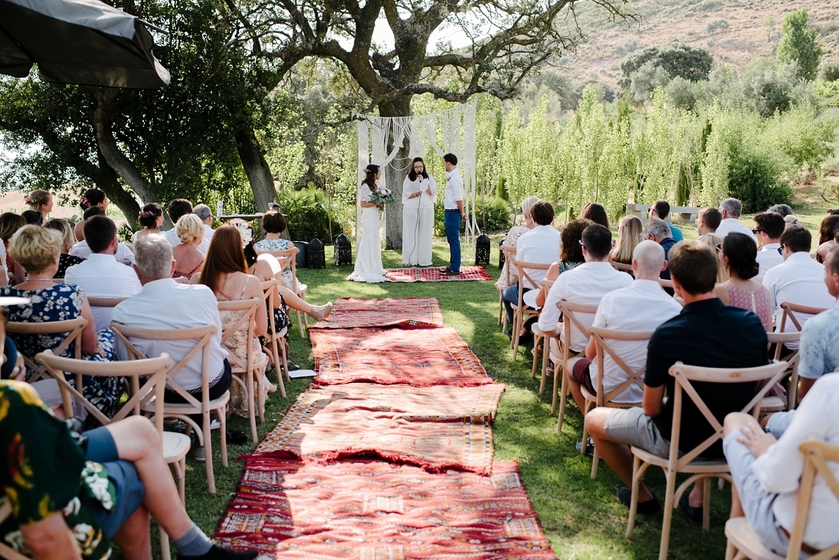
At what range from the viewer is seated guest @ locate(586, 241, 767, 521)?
10.6ft

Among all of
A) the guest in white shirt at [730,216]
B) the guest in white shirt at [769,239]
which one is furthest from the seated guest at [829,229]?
the guest in white shirt at [730,216]

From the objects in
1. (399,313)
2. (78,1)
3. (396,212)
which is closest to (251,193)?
(396,212)

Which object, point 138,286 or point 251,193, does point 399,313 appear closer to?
point 138,286

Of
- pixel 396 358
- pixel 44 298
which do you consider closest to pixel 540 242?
pixel 396 358

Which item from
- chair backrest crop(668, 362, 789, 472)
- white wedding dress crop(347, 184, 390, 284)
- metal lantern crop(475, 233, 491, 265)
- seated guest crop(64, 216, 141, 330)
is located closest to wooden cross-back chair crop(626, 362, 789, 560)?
chair backrest crop(668, 362, 789, 472)

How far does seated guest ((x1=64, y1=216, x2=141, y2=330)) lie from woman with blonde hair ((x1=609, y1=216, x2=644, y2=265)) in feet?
12.3

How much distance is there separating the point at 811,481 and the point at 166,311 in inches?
128

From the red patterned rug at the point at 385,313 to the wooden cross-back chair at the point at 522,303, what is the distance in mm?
1587

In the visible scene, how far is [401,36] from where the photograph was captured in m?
14.8

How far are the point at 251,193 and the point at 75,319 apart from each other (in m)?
12.6

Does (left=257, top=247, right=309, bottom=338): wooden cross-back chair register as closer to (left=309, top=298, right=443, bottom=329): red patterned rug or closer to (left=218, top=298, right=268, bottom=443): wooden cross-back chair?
(left=309, top=298, right=443, bottom=329): red patterned rug

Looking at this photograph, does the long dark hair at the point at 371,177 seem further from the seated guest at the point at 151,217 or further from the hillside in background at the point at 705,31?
the hillside in background at the point at 705,31

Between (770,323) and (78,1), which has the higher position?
(78,1)

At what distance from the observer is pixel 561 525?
146 inches
